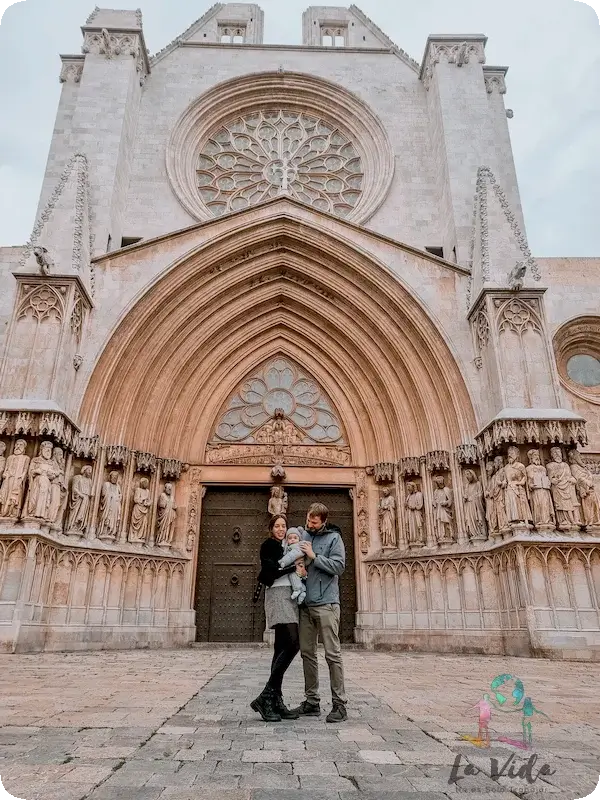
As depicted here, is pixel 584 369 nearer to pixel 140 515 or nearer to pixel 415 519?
pixel 415 519

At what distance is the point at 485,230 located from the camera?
36.9 feet

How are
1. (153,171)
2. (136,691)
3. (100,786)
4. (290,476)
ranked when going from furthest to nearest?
1. (153,171)
2. (290,476)
3. (136,691)
4. (100,786)

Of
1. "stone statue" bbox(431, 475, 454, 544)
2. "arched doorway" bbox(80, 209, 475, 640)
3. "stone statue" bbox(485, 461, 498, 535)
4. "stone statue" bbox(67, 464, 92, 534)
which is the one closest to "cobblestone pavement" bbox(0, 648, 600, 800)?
"stone statue" bbox(485, 461, 498, 535)

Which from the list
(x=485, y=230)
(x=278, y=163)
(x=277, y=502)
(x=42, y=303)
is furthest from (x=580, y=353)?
(x=42, y=303)

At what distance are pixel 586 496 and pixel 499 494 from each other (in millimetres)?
1299

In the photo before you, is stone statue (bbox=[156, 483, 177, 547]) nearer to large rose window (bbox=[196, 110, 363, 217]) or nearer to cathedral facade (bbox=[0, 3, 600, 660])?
cathedral facade (bbox=[0, 3, 600, 660])

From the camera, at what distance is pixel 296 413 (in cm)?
1280

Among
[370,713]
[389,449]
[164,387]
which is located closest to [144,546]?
[164,387]

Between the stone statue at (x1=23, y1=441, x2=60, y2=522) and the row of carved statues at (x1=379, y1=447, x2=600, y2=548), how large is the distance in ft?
21.1

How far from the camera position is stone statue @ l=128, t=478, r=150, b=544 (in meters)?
10.4

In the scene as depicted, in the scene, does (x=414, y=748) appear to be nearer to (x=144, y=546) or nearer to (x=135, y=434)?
(x=144, y=546)

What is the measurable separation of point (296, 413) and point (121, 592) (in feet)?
16.9

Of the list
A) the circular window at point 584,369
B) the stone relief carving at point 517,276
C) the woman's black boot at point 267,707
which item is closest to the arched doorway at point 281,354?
the stone relief carving at point 517,276

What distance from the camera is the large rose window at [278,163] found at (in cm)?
1516
